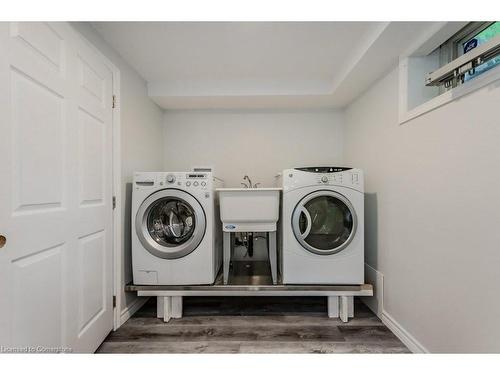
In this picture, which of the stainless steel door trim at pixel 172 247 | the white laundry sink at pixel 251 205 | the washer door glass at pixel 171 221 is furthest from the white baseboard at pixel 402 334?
the washer door glass at pixel 171 221

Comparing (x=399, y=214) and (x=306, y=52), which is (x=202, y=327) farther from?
(x=306, y=52)

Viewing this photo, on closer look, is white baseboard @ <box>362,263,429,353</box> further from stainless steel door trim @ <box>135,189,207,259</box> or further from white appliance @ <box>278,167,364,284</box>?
stainless steel door trim @ <box>135,189,207,259</box>

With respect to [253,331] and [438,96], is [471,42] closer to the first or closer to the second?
[438,96]

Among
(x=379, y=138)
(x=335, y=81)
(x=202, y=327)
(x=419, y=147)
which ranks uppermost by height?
(x=335, y=81)

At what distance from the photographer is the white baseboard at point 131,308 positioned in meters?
1.90

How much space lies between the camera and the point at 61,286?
1.26 metres

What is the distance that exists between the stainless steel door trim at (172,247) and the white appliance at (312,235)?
27.7 inches

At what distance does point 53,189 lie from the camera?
120cm

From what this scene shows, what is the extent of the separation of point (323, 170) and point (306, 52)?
0.98m

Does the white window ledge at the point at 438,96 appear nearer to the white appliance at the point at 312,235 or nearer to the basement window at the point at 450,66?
the basement window at the point at 450,66

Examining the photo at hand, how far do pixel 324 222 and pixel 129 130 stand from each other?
187cm

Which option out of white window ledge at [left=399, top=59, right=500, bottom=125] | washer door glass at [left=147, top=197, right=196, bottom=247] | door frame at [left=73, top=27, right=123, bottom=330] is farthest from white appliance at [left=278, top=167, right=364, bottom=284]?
door frame at [left=73, top=27, right=123, bottom=330]
